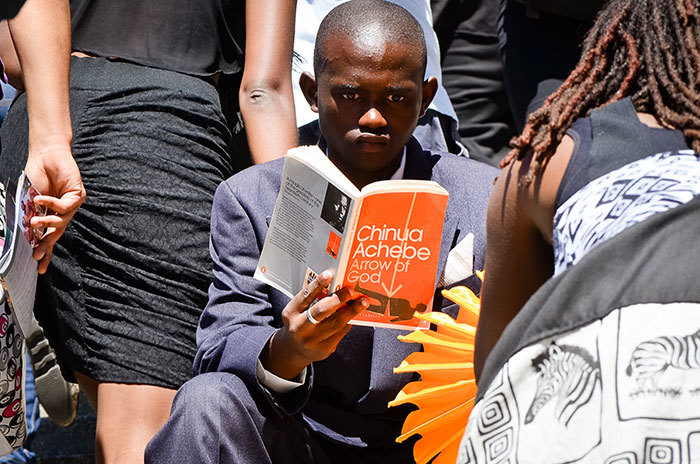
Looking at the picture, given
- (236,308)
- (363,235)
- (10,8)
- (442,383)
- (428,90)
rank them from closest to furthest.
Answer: (363,235) < (442,383) < (236,308) < (10,8) < (428,90)

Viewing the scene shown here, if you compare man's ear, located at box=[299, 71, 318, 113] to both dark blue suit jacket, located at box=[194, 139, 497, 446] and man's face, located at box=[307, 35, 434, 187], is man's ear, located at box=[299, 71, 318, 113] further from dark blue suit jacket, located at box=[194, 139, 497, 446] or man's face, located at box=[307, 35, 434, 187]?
dark blue suit jacket, located at box=[194, 139, 497, 446]

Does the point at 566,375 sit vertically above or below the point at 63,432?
above

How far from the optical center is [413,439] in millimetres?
2492

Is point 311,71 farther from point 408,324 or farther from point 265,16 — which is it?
point 408,324

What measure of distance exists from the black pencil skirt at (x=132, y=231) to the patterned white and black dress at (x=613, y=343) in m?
1.34

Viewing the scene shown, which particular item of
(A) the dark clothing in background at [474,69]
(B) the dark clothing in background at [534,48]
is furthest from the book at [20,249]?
(A) the dark clothing in background at [474,69]

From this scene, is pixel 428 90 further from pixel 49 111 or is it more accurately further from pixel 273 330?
pixel 49 111

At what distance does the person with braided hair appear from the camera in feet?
4.68

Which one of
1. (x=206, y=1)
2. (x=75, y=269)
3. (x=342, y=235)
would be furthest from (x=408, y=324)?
(x=206, y=1)

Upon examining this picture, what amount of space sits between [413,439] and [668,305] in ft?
3.83

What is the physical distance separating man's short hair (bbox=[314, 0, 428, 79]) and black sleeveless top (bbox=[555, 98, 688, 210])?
1106 millimetres

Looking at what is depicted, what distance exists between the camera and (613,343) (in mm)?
1449

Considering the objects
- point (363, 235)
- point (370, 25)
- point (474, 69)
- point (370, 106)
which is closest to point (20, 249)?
point (363, 235)

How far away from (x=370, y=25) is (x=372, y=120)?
293mm
